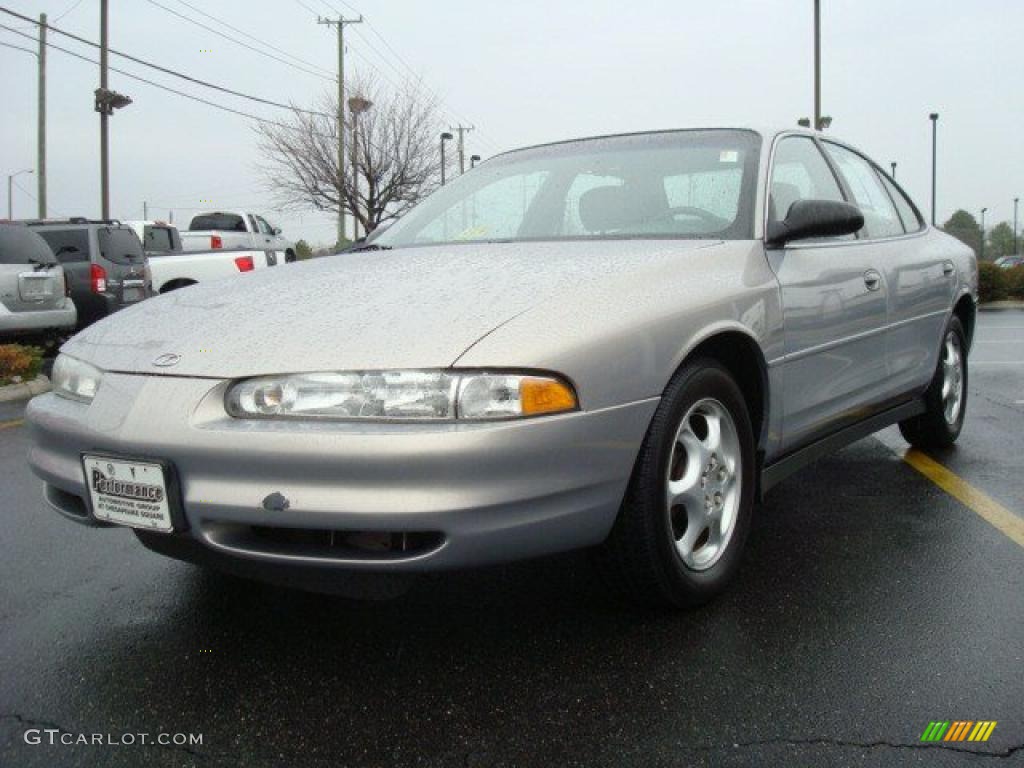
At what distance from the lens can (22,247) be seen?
977 centimetres

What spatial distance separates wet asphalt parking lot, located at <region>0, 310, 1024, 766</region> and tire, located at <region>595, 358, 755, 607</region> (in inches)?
5.5

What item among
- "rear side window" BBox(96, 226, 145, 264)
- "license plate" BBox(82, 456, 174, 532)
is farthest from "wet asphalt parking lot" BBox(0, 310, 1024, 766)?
"rear side window" BBox(96, 226, 145, 264)

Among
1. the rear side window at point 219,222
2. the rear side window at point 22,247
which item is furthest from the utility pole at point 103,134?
the rear side window at point 22,247

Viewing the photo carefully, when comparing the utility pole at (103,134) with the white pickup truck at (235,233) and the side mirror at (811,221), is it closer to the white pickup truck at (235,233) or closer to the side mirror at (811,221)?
the white pickup truck at (235,233)

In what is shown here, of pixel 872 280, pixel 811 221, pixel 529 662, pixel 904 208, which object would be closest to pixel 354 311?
pixel 529 662

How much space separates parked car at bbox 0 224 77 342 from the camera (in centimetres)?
940

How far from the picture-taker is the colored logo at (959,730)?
2.01m

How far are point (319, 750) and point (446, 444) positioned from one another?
0.69 meters

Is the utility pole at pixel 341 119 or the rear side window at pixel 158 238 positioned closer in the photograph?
the rear side window at pixel 158 238

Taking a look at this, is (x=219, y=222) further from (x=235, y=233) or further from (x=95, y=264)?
(x=95, y=264)

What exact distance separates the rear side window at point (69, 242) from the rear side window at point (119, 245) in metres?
0.19

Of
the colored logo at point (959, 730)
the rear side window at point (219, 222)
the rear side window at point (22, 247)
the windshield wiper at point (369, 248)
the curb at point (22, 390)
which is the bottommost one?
the colored logo at point (959, 730)

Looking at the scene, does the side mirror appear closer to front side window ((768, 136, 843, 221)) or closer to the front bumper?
front side window ((768, 136, 843, 221))

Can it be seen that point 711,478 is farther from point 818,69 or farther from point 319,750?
point 818,69
